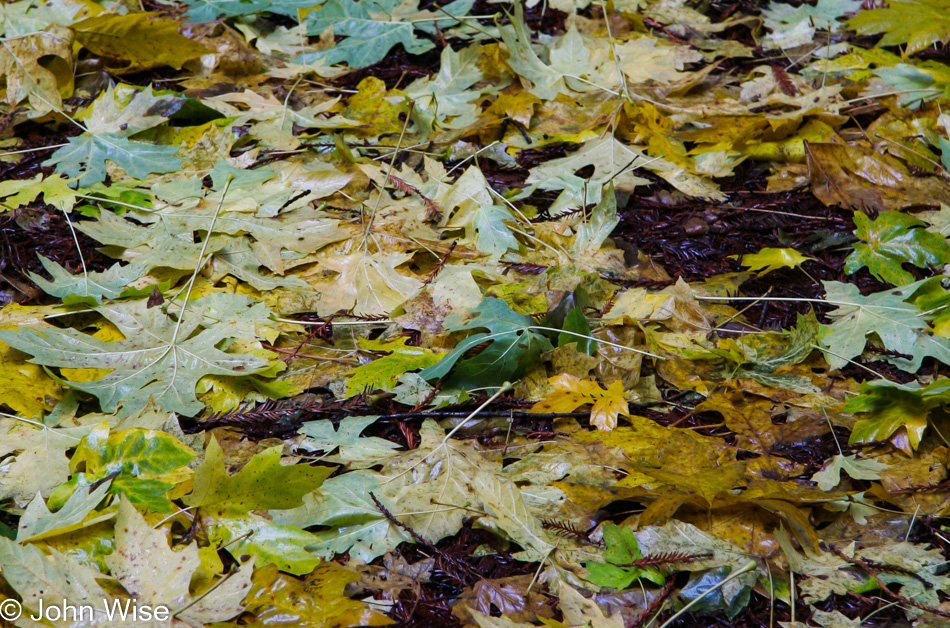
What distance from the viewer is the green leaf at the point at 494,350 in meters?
1.86

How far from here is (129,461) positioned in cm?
164

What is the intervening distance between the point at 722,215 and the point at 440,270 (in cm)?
112

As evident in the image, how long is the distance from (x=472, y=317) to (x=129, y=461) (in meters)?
0.94

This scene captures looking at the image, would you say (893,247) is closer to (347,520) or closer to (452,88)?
(452,88)

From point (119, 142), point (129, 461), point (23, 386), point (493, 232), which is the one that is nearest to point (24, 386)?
point (23, 386)

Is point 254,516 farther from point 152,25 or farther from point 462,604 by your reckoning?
point 152,25

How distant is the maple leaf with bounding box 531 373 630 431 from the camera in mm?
1819

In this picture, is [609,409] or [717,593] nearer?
[717,593]

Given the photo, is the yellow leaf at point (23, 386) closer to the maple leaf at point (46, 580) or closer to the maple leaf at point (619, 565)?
the maple leaf at point (46, 580)

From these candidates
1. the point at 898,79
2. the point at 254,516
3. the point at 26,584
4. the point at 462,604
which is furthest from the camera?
the point at 898,79

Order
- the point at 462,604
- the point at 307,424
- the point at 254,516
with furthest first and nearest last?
the point at 307,424
the point at 254,516
the point at 462,604

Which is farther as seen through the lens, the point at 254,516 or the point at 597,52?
the point at 597,52

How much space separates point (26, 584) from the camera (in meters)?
1.27

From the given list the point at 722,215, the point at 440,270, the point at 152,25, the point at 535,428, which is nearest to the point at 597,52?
the point at 722,215
